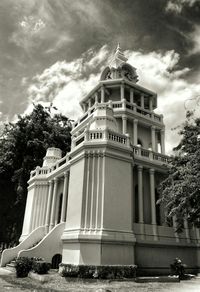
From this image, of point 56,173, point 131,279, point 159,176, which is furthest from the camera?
point 56,173

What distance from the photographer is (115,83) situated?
88.2ft

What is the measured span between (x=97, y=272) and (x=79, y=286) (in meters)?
1.56

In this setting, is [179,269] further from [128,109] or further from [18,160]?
[18,160]

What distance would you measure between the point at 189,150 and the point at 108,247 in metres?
7.15

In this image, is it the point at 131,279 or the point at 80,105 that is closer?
the point at 131,279

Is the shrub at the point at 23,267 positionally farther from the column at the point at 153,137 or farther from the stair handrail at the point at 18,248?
the column at the point at 153,137

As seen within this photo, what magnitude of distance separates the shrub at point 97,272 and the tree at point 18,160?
17.2m

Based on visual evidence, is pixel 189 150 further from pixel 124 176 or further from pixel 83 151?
pixel 83 151

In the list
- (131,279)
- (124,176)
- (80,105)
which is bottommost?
(131,279)

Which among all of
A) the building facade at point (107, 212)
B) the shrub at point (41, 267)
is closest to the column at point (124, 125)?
the building facade at point (107, 212)

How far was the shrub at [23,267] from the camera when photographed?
50.0ft

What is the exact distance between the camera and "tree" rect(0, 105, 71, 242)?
31828 mm

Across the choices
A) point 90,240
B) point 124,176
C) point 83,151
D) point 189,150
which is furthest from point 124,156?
point 90,240

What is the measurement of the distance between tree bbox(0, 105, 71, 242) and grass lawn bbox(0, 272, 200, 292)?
57.0ft
